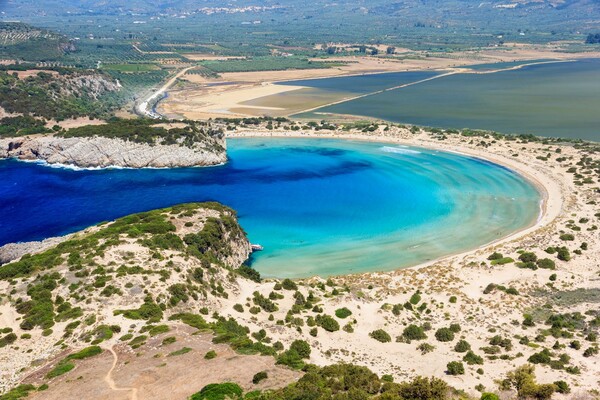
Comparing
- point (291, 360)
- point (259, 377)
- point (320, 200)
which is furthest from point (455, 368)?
point (320, 200)

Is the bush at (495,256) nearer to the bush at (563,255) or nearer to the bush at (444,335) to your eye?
the bush at (563,255)

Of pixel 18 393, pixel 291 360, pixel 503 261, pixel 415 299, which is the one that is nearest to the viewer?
pixel 18 393

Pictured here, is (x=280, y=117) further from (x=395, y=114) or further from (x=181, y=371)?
(x=181, y=371)

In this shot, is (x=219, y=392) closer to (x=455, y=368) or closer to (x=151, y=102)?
(x=455, y=368)

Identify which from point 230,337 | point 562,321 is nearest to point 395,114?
point 562,321

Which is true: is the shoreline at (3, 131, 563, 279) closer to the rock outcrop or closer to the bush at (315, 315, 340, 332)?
the rock outcrop
